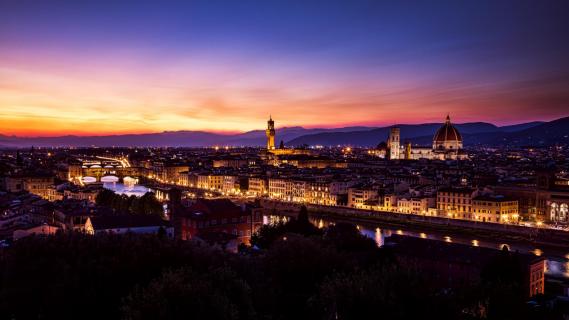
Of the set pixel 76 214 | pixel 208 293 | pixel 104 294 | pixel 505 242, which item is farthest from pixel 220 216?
pixel 505 242

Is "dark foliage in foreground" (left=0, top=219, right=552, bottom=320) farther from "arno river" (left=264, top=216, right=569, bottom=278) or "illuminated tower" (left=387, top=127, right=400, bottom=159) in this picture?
"illuminated tower" (left=387, top=127, right=400, bottom=159)

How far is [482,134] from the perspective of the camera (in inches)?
7421

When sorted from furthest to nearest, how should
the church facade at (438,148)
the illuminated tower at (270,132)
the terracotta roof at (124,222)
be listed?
the illuminated tower at (270,132) → the church facade at (438,148) → the terracotta roof at (124,222)

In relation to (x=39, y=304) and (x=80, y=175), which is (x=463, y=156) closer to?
(x=80, y=175)

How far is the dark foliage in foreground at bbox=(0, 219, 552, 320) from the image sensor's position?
5.80m

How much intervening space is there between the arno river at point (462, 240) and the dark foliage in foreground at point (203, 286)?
307 inches

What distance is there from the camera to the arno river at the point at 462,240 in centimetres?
1580

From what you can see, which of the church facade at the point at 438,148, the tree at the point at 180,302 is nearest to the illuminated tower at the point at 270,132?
the church facade at the point at 438,148

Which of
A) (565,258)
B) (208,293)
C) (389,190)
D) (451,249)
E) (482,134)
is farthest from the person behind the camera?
(482,134)

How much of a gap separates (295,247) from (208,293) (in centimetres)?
393

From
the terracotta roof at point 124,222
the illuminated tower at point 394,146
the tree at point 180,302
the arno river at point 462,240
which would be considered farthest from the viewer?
the illuminated tower at point 394,146

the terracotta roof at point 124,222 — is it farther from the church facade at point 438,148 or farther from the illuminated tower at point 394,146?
the illuminated tower at point 394,146

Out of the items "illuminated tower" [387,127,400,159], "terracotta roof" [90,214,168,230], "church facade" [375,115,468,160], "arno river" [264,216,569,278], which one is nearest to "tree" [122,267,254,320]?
"terracotta roof" [90,214,168,230]

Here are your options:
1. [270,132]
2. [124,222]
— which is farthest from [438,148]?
[124,222]
